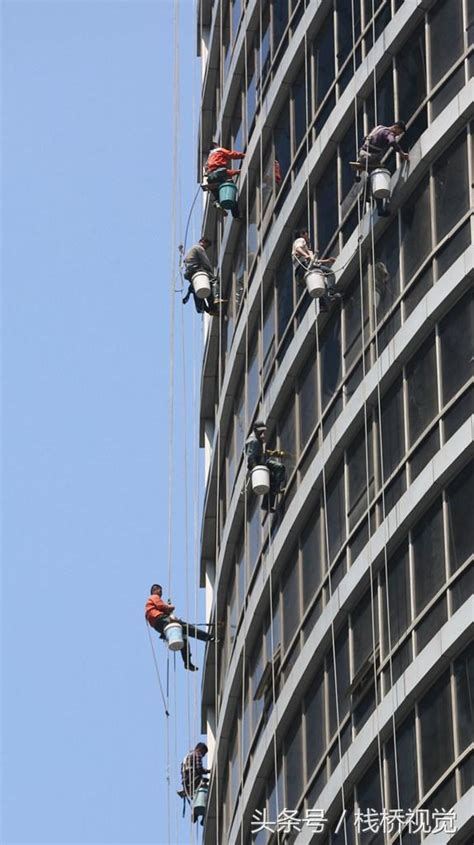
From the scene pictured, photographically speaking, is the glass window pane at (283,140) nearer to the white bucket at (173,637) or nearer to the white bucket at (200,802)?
the white bucket at (173,637)

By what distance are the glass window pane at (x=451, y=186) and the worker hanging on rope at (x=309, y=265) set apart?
3.67 m

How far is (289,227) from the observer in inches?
2160

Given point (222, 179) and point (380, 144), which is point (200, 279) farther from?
point (380, 144)

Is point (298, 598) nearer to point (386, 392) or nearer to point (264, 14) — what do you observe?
point (386, 392)

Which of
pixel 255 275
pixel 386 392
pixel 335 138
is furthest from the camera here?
pixel 255 275

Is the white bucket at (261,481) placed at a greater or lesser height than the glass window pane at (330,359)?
lesser

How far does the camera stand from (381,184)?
162 ft

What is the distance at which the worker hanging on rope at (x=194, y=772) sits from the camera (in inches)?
2328

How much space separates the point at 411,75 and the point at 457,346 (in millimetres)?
5823

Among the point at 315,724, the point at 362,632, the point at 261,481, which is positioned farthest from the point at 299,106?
the point at 315,724

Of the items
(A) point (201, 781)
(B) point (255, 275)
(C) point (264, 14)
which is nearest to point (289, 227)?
(B) point (255, 275)

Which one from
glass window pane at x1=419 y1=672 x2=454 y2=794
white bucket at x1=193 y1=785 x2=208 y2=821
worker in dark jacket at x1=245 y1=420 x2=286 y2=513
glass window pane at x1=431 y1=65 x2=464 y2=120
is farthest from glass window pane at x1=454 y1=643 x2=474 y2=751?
white bucket at x1=193 y1=785 x2=208 y2=821

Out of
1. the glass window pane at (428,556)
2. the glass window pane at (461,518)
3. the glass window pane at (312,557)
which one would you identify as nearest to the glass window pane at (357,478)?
the glass window pane at (312,557)

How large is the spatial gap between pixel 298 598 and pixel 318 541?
128 centimetres
